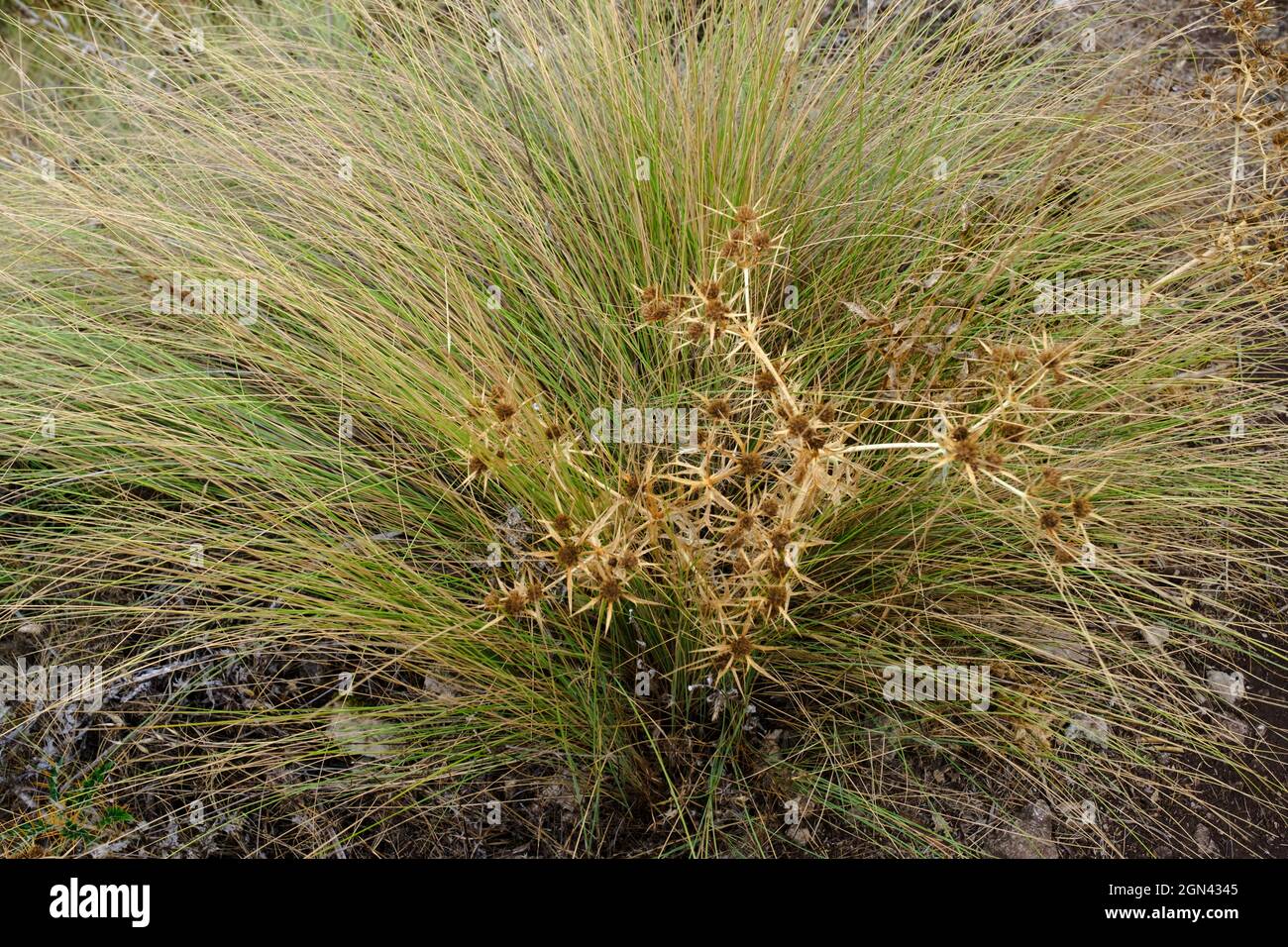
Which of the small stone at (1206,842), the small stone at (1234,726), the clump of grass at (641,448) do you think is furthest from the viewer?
the small stone at (1234,726)

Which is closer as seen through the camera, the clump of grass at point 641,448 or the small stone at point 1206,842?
the clump of grass at point 641,448

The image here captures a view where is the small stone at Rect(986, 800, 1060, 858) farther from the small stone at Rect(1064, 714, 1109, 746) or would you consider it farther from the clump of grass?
the small stone at Rect(1064, 714, 1109, 746)

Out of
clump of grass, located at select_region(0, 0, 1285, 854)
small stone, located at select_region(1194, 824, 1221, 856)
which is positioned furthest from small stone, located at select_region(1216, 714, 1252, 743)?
small stone, located at select_region(1194, 824, 1221, 856)

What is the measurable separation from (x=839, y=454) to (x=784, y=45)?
171cm

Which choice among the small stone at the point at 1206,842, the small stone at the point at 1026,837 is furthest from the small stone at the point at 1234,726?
the small stone at the point at 1026,837

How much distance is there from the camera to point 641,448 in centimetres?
244

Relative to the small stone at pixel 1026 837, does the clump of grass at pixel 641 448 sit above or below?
above

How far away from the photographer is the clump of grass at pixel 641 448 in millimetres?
2145

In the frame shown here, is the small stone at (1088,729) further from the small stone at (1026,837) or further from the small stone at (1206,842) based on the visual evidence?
the small stone at (1206,842)

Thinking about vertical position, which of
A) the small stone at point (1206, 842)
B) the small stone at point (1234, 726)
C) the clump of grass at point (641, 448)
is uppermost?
the clump of grass at point (641, 448)

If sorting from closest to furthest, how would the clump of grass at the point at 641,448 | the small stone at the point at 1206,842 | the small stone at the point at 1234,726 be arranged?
the clump of grass at the point at 641,448 → the small stone at the point at 1206,842 → the small stone at the point at 1234,726

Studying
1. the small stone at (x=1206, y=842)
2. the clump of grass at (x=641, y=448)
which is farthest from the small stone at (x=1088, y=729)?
the small stone at (x=1206, y=842)

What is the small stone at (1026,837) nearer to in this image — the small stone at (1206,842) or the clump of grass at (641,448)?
the clump of grass at (641,448)
